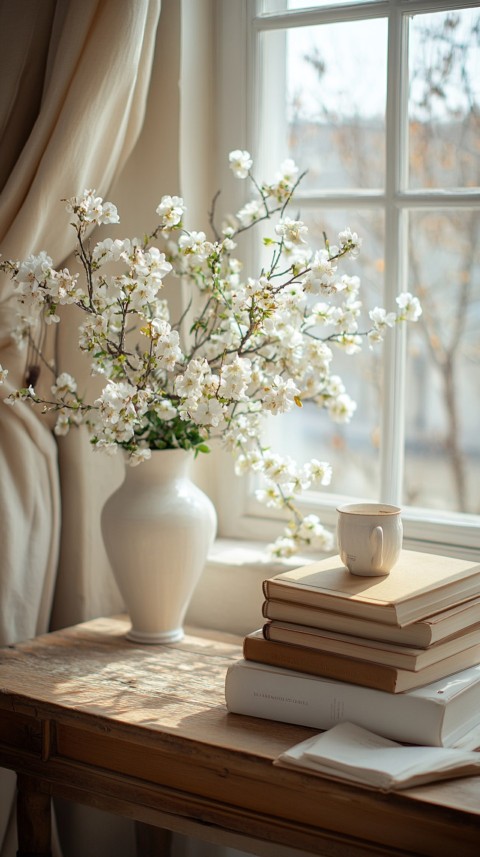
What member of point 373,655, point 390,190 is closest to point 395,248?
point 390,190

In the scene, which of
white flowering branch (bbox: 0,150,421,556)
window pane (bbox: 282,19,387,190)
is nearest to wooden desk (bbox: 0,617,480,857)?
white flowering branch (bbox: 0,150,421,556)

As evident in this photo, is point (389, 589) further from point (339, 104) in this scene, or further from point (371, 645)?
point (339, 104)

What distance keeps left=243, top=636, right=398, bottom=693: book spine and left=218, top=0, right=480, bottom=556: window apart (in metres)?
0.51

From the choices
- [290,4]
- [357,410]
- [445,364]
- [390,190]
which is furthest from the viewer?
[357,410]

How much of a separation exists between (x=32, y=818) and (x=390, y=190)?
1.27 m

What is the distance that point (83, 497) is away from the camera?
1908 millimetres

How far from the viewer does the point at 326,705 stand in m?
1.32

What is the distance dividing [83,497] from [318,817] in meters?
0.87

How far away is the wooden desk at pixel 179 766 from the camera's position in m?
1.17

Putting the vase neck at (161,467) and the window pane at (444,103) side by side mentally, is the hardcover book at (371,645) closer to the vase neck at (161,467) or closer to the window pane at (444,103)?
the vase neck at (161,467)

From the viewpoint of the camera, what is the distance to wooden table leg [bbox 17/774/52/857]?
4.97ft

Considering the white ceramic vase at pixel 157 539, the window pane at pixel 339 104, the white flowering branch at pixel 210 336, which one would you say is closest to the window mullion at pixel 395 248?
the white flowering branch at pixel 210 336

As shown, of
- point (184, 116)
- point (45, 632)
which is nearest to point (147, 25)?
point (184, 116)

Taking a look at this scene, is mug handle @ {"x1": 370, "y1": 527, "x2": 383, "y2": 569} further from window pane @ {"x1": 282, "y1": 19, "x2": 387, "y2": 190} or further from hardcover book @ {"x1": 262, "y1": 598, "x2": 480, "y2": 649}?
window pane @ {"x1": 282, "y1": 19, "x2": 387, "y2": 190}
